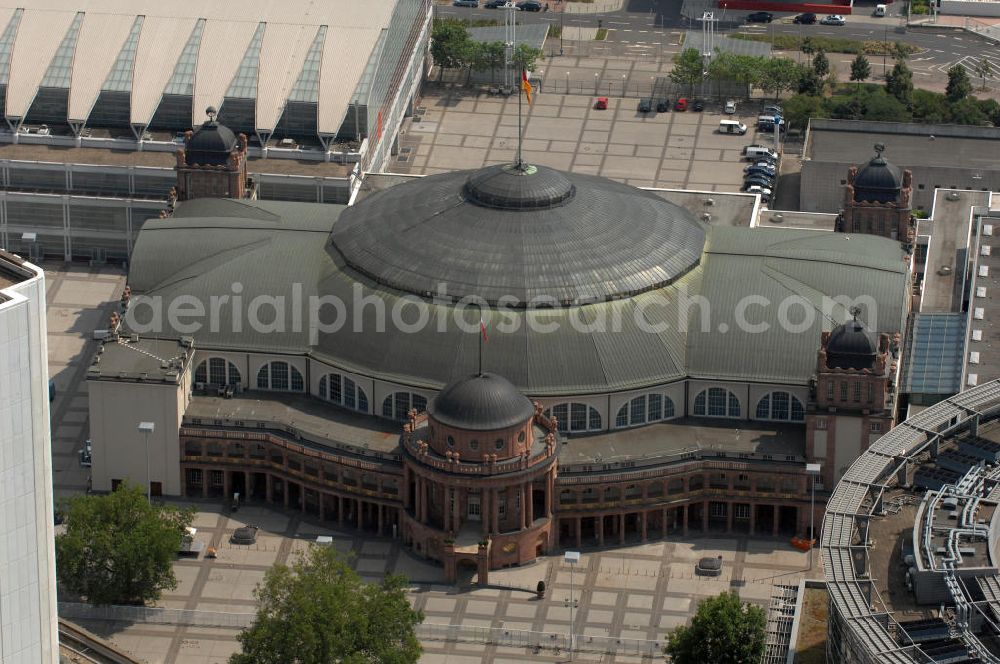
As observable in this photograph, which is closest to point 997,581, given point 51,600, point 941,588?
point 941,588

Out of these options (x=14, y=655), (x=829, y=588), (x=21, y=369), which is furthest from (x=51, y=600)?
(x=829, y=588)

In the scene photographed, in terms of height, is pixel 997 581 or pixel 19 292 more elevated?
pixel 19 292

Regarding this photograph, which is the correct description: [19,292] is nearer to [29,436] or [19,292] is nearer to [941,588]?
[29,436]

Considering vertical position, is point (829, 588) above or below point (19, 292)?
below

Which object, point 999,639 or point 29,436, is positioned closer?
point 29,436

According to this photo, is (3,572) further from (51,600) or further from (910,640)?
(910,640)

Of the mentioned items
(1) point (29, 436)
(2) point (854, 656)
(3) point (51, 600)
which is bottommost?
(2) point (854, 656)
